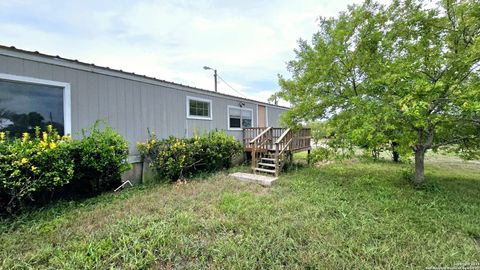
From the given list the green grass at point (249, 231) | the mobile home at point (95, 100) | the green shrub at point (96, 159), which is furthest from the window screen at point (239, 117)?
the green shrub at point (96, 159)

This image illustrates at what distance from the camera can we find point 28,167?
3.38 m

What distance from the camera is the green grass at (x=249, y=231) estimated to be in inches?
95.2

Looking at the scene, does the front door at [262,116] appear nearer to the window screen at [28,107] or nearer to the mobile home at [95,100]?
the mobile home at [95,100]

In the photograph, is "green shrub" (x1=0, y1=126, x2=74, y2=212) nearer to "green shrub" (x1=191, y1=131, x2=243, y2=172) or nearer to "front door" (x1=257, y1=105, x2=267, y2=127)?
"green shrub" (x1=191, y1=131, x2=243, y2=172)

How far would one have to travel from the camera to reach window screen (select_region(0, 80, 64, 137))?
151 inches

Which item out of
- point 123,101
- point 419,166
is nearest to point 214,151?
point 123,101

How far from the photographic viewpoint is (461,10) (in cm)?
419

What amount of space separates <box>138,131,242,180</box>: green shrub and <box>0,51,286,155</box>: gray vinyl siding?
438 millimetres

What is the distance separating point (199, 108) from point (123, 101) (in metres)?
2.63

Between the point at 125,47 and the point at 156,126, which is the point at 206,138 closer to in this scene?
the point at 156,126

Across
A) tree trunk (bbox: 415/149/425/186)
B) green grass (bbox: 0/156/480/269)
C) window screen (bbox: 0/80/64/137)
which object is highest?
window screen (bbox: 0/80/64/137)

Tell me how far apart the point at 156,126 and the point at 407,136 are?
21.6 ft

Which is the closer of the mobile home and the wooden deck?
the mobile home

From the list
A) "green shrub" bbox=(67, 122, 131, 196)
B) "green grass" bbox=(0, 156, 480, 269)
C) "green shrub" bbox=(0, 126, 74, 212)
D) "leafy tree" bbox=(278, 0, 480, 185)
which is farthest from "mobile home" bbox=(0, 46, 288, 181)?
"leafy tree" bbox=(278, 0, 480, 185)
